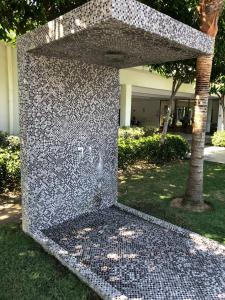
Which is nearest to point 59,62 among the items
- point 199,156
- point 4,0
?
point 4,0

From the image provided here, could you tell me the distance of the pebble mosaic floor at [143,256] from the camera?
3072 millimetres

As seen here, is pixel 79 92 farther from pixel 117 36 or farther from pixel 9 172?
pixel 9 172

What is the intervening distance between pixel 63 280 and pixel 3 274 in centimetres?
73

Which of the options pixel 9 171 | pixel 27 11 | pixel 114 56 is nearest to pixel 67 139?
pixel 114 56

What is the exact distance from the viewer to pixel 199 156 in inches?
217

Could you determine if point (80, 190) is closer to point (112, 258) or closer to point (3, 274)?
point (112, 258)

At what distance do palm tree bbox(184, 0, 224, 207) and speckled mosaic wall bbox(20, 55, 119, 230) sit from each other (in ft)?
5.14

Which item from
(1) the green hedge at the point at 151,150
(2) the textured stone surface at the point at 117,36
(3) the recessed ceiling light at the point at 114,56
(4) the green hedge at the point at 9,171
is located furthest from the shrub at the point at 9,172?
(3) the recessed ceiling light at the point at 114,56

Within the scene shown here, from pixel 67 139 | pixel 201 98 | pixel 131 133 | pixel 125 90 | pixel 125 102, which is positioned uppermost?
pixel 125 90

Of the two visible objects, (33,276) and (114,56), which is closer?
(33,276)

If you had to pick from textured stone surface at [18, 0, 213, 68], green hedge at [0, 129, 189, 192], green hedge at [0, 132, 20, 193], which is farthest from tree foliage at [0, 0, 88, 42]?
green hedge at [0, 129, 189, 192]

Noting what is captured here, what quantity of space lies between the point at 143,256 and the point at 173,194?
302 cm

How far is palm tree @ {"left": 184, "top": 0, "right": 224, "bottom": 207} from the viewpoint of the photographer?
208 inches

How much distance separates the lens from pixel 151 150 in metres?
9.67
